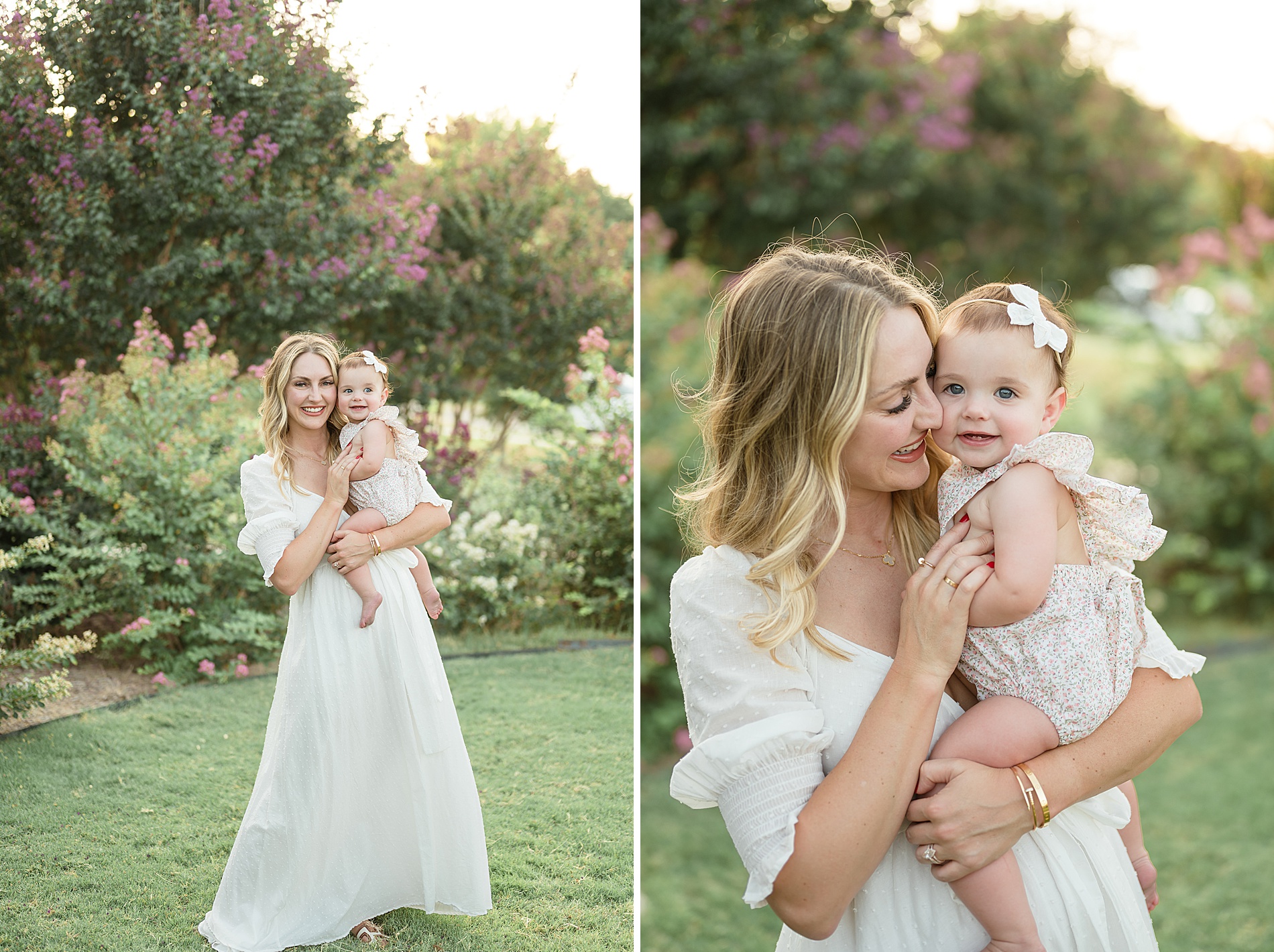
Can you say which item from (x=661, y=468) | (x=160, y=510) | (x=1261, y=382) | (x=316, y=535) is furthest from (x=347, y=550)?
(x=1261, y=382)

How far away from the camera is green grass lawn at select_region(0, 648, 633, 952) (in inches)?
98.9

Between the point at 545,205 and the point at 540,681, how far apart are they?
1.51 m

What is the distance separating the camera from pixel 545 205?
3.36 metres

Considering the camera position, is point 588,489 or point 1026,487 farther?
point 588,489

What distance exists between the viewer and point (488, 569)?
315 centimetres

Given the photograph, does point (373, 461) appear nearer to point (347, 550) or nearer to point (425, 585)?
point (347, 550)

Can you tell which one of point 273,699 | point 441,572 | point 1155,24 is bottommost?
point 273,699

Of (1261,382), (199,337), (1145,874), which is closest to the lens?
(1145,874)

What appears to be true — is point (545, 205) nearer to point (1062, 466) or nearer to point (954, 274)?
point (1062, 466)

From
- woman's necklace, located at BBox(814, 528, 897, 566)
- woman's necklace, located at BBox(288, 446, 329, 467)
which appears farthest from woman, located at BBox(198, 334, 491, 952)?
woman's necklace, located at BBox(814, 528, 897, 566)

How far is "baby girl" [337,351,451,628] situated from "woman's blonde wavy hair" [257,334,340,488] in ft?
0.09

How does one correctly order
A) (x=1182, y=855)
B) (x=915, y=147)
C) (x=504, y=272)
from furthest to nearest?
(x=915, y=147) < (x=1182, y=855) < (x=504, y=272)

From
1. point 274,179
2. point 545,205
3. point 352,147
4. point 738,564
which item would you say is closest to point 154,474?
point 274,179

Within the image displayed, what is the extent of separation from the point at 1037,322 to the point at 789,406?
44cm
